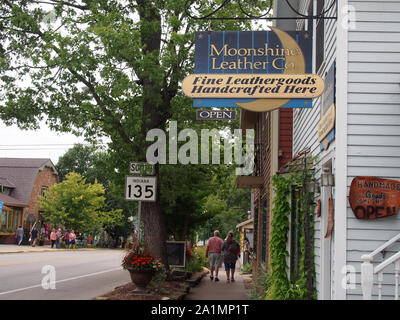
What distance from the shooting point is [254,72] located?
8.05m

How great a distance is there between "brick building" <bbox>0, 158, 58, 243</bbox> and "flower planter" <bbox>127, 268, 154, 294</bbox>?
123ft

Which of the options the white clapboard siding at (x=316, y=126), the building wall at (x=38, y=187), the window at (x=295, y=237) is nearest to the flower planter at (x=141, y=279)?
the window at (x=295, y=237)

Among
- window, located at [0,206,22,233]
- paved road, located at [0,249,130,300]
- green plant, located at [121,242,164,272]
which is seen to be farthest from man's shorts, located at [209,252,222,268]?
window, located at [0,206,22,233]

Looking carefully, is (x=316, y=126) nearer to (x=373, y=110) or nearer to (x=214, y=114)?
(x=214, y=114)

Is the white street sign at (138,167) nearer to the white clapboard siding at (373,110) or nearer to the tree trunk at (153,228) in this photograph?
the tree trunk at (153,228)

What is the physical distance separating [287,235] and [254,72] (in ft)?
13.7

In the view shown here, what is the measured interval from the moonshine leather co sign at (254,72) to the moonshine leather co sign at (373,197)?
4.75 feet

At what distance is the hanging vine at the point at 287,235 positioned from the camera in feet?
29.1

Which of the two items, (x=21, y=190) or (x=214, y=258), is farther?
(x=21, y=190)

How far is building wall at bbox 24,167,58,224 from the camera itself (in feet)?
175

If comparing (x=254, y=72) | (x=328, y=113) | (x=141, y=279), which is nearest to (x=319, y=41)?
(x=254, y=72)

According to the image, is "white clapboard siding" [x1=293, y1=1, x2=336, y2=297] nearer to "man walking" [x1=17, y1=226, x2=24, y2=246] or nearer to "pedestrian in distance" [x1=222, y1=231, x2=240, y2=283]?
"pedestrian in distance" [x1=222, y1=231, x2=240, y2=283]

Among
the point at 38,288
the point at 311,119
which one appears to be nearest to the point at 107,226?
the point at 38,288
